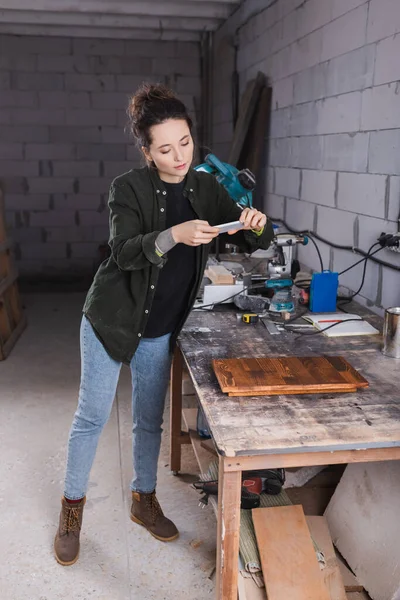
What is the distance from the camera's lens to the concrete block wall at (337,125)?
2.33m

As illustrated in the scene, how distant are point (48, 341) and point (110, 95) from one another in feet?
9.33

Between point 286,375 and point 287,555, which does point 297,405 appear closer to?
point 286,375

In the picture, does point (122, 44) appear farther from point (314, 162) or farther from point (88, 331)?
point (88, 331)

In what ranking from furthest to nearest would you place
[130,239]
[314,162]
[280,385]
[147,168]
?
[314,162], [147,168], [130,239], [280,385]

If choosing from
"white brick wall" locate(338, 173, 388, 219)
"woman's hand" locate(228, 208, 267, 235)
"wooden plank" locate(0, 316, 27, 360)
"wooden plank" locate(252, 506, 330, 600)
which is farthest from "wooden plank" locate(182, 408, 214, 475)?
"wooden plank" locate(0, 316, 27, 360)

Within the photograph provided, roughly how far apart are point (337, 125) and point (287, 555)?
191 cm

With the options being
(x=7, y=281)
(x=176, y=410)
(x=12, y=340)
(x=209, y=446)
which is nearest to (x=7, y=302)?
(x=7, y=281)

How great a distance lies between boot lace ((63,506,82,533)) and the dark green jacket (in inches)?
23.7

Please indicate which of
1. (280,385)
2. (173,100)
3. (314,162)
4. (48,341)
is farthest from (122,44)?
(280,385)

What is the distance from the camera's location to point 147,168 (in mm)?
1842

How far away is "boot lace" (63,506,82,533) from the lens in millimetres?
2104

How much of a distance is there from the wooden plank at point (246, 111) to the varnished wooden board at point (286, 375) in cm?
258

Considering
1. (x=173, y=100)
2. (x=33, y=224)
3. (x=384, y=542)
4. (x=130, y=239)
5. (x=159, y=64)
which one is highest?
(x=159, y=64)

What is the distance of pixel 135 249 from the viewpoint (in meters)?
1.69
